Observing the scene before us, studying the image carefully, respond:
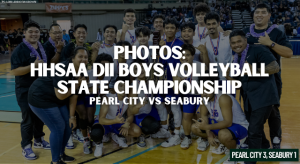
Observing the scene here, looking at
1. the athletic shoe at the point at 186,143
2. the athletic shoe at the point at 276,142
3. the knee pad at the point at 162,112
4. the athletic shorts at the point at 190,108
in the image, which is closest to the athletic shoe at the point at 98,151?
the knee pad at the point at 162,112

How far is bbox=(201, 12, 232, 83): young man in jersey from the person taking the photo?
150 inches

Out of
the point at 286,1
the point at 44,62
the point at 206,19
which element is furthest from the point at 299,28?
the point at 44,62

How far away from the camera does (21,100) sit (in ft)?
11.7

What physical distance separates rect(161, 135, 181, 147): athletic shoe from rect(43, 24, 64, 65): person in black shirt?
2.22 meters

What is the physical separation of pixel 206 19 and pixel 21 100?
309 centimetres

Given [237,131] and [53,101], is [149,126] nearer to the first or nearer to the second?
→ [237,131]

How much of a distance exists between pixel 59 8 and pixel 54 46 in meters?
20.5

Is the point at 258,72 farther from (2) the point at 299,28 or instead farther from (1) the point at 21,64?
(2) the point at 299,28

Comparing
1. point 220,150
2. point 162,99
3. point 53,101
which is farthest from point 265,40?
point 53,101

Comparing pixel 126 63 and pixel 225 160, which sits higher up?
pixel 126 63

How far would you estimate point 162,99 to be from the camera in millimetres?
4039

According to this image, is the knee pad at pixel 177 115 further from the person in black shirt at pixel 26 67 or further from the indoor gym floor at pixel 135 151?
the person in black shirt at pixel 26 67

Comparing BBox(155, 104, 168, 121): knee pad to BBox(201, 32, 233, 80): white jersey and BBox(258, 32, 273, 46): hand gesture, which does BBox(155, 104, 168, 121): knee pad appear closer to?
BBox(201, 32, 233, 80): white jersey

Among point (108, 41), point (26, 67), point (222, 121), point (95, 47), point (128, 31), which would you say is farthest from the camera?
point (128, 31)
